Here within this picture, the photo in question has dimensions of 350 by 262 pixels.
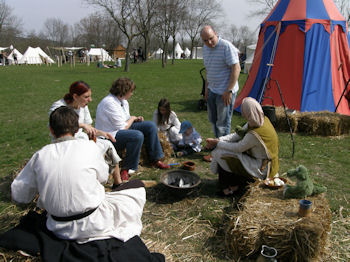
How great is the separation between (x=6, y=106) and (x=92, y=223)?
968 cm

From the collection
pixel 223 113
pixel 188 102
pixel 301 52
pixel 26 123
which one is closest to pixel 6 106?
pixel 26 123

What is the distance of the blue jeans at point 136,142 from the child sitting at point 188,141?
84 cm

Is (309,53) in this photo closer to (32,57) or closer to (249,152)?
(249,152)

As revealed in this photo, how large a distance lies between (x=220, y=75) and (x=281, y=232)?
3141 mm

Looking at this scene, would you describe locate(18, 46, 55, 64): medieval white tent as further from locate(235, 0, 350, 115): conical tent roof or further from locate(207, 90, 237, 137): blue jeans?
locate(207, 90, 237, 137): blue jeans

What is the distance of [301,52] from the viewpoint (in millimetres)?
7770

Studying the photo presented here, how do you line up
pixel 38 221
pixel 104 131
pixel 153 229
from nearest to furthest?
1. pixel 38 221
2. pixel 153 229
3. pixel 104 131

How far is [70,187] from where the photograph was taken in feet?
7.04

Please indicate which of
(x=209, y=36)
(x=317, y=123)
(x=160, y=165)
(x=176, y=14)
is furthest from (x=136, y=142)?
(x=176, y=14)

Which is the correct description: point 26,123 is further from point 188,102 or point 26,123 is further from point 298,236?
point 298,236

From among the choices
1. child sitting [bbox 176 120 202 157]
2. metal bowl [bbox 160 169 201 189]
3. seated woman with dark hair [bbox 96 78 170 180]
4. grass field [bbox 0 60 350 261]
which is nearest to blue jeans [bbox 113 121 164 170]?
seated woman with dark hair [bbox 96 78 170 180]

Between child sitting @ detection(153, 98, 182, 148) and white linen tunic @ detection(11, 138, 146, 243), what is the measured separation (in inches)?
127

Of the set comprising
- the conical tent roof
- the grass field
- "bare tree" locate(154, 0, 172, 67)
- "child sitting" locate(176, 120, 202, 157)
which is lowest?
the grass field

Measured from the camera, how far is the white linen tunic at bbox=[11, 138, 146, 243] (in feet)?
7.05
